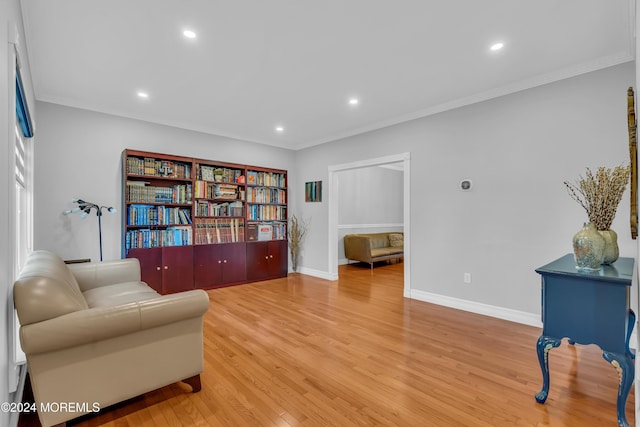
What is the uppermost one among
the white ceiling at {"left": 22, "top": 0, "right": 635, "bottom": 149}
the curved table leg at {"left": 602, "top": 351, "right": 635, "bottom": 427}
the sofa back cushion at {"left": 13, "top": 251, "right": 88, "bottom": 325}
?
the white ceiling at {"left": 22, "top": 0, "right": 635, "bottom": 149}

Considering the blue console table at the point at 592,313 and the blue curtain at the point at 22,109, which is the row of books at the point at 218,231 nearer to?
the blue curtain at the point at 22,109

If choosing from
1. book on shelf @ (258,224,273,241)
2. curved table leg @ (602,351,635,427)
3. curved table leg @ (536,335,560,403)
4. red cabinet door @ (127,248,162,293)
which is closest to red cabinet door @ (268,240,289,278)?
book on shelf @ (258,224,273,241)

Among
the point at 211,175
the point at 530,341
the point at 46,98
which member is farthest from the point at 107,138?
the point at 530,341

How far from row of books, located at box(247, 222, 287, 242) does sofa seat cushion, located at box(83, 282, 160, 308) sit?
250cm

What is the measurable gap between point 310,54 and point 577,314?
274 centimetres

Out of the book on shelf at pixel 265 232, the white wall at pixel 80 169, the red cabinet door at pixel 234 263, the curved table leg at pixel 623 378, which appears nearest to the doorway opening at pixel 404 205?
the book on shelf at pixel 265 232

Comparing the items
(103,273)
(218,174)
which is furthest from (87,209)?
(218,174)

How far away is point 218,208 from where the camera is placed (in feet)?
16.6

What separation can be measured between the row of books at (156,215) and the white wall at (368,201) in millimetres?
3500

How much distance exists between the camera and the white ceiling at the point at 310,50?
7.11 ft

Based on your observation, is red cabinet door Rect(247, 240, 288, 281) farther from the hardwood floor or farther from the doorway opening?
the hardwood floor

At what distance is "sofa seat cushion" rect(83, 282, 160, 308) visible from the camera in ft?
7.71

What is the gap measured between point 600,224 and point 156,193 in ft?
15.8

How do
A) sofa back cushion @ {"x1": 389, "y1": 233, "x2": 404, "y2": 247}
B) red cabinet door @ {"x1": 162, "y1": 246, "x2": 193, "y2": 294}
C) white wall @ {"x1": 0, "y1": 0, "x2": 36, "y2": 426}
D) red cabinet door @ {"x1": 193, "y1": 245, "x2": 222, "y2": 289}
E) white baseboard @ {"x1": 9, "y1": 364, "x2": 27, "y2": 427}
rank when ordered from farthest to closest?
sofa back cushion @ {"x1": 389, "y1": 233, "x2": 404, "y2": 247} → red cabinet door @ {"x1": 193, "y1": 245, "x2": 222, "y2": 289} → red cabinet door @ {"x1": 162, "y1": 246, "x2": 193, "y2": 294} → white baseboard @ {"x1": 9, "y1": 364, "x2": 27, "y2": 427} → white wall @ {"x1": 0, "y1": 0, "x2": 36, "y2": 426}
